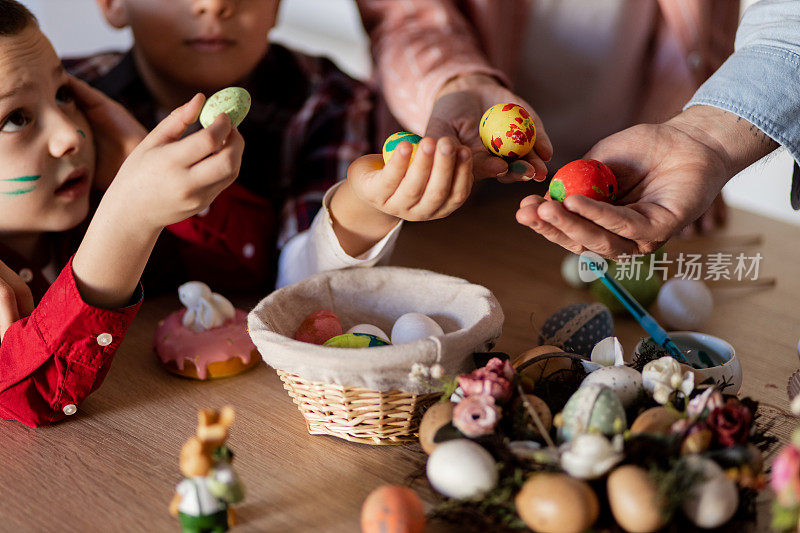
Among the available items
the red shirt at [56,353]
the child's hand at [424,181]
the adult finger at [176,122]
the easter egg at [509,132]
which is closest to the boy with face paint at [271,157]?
the child's hand at [424,181]

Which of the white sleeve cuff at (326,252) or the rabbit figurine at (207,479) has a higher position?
the rabbit figurine at (207,479)

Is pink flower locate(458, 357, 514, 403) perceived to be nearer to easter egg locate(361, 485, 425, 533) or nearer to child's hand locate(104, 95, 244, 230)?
easter egg locate(361, 485, 425, 533)

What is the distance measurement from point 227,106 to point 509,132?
329 millimetres

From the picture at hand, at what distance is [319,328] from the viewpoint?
0.85m

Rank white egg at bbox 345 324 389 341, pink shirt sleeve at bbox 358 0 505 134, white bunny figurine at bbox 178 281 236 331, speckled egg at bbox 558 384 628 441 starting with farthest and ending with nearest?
pink shirt sleeve at bbox 358 0 505 134 → white bunny figurine at bbox 178 281 236 331 → white egg at bbox 345 324 389 341 → speckled egg at bbox 558 384 628 441

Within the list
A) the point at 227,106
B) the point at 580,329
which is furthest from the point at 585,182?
the point at 227,106

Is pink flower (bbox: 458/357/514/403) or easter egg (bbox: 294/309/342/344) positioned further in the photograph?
easter egg (bbox: 294/309/342/344)

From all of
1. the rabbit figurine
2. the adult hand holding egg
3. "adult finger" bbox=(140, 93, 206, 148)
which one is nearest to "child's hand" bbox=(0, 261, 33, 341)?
"adult finger" bbox=(140, 93, 206, 148)

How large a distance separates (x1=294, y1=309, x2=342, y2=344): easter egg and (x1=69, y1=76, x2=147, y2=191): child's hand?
0.40m

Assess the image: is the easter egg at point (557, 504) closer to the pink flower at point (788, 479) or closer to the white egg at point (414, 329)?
the pink flower at point (788, 479)

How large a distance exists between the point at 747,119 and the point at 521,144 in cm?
29

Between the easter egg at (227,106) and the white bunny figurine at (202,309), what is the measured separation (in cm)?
27

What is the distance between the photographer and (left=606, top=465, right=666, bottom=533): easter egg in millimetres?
572

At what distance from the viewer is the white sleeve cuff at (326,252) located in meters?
1.01
